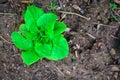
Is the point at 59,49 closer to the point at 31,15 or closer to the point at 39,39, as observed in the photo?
the point at 39,39

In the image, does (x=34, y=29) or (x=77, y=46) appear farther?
(x=77, y=46)

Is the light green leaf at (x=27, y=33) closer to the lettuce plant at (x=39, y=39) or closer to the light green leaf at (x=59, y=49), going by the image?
the lettuce plant at (x=39, y=39)

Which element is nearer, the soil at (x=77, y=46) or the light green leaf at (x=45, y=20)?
the light green leaf at (x=45, y=20)

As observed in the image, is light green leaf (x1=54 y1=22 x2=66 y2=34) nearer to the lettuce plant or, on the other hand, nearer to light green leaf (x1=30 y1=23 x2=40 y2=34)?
the lettuce plant

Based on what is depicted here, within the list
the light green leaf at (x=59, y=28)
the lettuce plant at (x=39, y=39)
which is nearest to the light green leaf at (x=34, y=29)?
the lettuce plant at (x=39, y=39)

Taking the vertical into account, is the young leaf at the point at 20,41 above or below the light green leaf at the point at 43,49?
above

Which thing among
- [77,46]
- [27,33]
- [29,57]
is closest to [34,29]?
[27,33]
